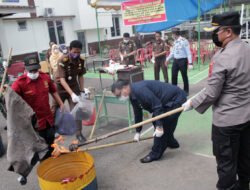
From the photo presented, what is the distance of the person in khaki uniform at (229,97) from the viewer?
2260 millimetres

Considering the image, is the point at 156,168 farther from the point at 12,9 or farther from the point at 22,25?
the point at 22,25

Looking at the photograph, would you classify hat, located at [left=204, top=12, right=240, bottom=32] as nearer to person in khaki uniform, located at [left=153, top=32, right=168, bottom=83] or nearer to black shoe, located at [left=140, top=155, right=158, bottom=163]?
black shoe, located at [left=140, top=155, right=158, bottom=163]

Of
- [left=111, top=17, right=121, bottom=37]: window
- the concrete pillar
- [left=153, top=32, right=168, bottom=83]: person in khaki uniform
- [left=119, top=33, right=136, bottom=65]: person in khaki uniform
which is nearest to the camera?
[left=153, top=32, right=168, bottom=83]: person in khaki uniform

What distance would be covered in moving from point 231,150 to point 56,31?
1645 cm

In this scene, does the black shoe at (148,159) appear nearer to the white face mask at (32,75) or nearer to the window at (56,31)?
the white face mask at (32,75)

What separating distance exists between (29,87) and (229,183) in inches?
94.1

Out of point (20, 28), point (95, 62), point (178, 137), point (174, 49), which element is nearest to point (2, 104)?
point (178, 137)

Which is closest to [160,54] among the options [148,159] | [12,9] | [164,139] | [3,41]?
[164,139]

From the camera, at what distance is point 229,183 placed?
256 centimetres

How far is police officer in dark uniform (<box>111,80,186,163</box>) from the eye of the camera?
3.39 metres

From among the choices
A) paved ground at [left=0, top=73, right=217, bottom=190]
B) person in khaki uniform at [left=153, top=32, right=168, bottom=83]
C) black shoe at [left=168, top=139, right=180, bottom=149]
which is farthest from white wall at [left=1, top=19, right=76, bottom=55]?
black shoe at [left=168, top=139, right=180, bottom=149]

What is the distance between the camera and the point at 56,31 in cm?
1738

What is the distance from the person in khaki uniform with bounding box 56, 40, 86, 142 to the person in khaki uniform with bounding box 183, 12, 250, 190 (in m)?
2.26

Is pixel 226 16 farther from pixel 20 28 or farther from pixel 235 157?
pixel 20 28
